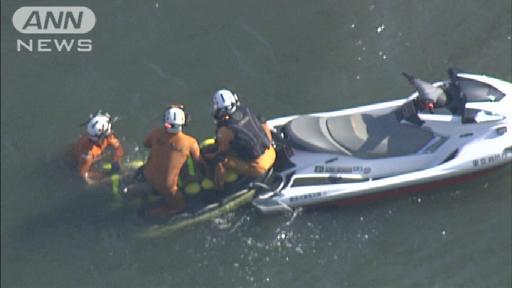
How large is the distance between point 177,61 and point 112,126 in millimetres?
1695

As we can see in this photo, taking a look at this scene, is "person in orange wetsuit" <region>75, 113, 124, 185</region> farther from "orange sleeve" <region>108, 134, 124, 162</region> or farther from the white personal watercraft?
the white personal watercraft

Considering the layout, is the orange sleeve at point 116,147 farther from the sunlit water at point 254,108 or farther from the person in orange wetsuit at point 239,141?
the person in orange wetsuit at point 239,141

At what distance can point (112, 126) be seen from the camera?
14.1 metres

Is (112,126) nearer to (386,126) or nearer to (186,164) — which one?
(186,164)

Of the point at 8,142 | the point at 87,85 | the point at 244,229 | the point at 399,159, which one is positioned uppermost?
the point at 87,85

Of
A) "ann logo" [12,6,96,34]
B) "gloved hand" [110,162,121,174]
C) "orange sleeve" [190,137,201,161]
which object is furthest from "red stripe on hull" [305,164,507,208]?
"ann logo" [12,6,96,34]

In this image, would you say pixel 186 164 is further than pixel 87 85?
No

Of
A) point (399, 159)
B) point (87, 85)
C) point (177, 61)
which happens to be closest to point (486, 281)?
point (399, 159)

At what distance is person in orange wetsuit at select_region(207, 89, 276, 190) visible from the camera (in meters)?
12.3

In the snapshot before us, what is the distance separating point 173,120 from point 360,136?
9.61ft

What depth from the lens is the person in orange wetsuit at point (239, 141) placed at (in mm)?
12281

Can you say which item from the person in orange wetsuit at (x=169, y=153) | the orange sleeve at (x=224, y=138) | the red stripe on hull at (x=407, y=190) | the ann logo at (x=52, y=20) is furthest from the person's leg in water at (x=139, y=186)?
the ann logo at (x=52, y=20)

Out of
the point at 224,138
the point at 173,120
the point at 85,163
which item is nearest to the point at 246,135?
the point at 224,138

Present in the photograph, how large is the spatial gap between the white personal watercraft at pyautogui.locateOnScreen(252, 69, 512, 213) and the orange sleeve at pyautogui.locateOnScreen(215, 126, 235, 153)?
863 mm
